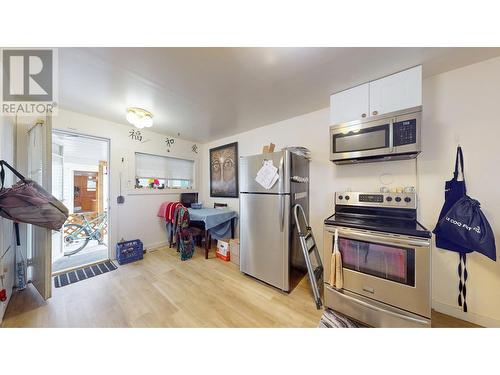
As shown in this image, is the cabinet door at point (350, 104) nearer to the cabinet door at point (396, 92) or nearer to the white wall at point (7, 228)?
the cabinet door at point (396, 92)

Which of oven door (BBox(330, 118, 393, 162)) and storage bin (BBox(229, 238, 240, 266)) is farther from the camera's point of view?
storage bin (BBox(229, 238, 240, 266))

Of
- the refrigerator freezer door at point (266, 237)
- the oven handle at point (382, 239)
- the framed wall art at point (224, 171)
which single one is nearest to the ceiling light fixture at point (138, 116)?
the framed wall art at point (224, 171)

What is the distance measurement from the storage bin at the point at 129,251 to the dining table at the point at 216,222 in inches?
36.7

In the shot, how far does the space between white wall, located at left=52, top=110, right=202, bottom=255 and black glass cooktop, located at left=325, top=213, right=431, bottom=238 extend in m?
3.01

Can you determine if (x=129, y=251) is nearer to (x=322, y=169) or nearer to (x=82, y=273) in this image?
(x=82, y=273)

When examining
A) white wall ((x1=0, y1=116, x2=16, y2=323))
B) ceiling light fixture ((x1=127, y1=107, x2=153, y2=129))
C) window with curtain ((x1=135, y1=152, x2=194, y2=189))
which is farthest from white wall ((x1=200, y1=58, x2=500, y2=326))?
white wall ((x1=0, y1=116, x2=16, y2=323))

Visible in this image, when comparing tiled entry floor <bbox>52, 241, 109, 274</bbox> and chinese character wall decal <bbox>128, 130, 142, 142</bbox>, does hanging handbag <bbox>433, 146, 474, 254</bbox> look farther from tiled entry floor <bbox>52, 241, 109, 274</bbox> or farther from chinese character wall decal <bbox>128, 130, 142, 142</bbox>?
tiled entry floor <bbox>52, 241, 109, 274</bbox>

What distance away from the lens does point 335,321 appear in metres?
1.39

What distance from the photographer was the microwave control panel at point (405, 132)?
1.32 metres

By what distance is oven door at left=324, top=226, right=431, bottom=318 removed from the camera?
113cm

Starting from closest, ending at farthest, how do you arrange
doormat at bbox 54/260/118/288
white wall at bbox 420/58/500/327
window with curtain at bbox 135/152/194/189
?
white wall at bbox 420/58/500/327
doormat at bbox 54/260/118/288
window with curtain at bbox 135/152/194/189

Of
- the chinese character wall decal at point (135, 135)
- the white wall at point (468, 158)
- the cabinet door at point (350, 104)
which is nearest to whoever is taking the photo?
the white wall at point (468, 158)
